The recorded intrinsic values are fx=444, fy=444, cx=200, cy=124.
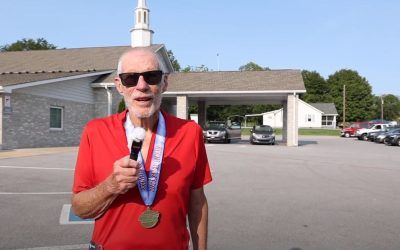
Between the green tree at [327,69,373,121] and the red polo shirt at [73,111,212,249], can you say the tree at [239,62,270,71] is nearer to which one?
the green tree at [327,69,373,121]

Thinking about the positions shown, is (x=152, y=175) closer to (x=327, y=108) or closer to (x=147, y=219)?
(x=147, y=219)

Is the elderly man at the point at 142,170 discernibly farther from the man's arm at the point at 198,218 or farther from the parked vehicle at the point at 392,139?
the parked vehicle at the point at 392,139

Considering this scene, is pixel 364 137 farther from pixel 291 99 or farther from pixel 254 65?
pixel 254 65

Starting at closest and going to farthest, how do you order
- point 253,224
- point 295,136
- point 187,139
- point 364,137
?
1. point 187,139
2. point 253,224
3. point 295,136
4. point 364,137

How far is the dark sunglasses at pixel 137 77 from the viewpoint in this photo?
95.8 inches

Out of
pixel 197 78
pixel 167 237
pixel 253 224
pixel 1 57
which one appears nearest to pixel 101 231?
pixel 167 237

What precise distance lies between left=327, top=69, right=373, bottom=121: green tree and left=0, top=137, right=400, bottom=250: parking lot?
8967 cm

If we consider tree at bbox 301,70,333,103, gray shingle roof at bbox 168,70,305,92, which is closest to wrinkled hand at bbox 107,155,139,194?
gray shingle roof at bbox 168,70,305,92

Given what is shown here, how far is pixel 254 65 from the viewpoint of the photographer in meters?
118

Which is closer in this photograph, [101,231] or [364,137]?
[101,231]

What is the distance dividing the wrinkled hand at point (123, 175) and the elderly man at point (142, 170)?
0.01 meters

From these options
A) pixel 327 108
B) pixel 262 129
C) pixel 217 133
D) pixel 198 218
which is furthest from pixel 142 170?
pixel 327 108

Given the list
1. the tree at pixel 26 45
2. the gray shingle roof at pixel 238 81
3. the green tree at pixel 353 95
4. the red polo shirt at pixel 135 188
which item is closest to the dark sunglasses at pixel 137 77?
the red polo shirt at pixel 135 188

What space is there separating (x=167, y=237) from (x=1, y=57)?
3829cm
